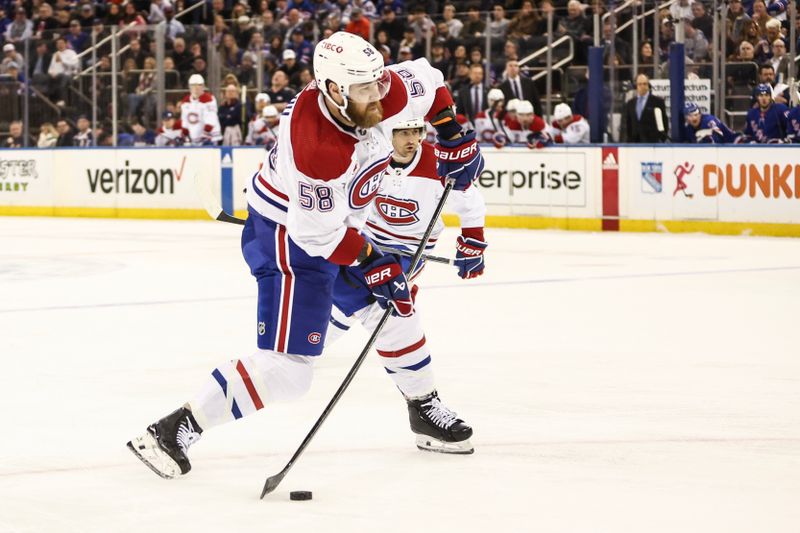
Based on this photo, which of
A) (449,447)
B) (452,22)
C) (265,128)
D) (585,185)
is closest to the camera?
(449,447)

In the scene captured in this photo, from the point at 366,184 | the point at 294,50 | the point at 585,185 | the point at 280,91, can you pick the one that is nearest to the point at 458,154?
the point at 366,184

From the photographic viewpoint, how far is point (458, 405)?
17.1 feet

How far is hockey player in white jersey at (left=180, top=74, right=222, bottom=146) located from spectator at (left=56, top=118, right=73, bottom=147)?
1.82 m

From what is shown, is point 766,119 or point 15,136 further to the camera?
point 15,136

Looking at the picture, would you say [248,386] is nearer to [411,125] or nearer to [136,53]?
[411,125]

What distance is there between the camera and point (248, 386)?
3949 millimetres

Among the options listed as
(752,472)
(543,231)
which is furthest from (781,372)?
(543,231)

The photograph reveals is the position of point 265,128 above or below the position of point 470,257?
above

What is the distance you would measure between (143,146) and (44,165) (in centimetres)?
164

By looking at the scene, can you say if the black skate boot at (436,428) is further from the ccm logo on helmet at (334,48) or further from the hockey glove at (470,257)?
the ccm logo on helmet at (334,48)

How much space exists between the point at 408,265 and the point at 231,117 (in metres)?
12.1

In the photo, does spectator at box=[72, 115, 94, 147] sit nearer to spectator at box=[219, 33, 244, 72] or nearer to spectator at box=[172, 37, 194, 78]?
spectator at box=[172, 37, 194, 78]

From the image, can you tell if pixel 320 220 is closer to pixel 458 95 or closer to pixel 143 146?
pixel 458 95

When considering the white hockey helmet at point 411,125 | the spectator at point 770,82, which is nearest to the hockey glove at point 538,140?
the spectator at point 770,82
